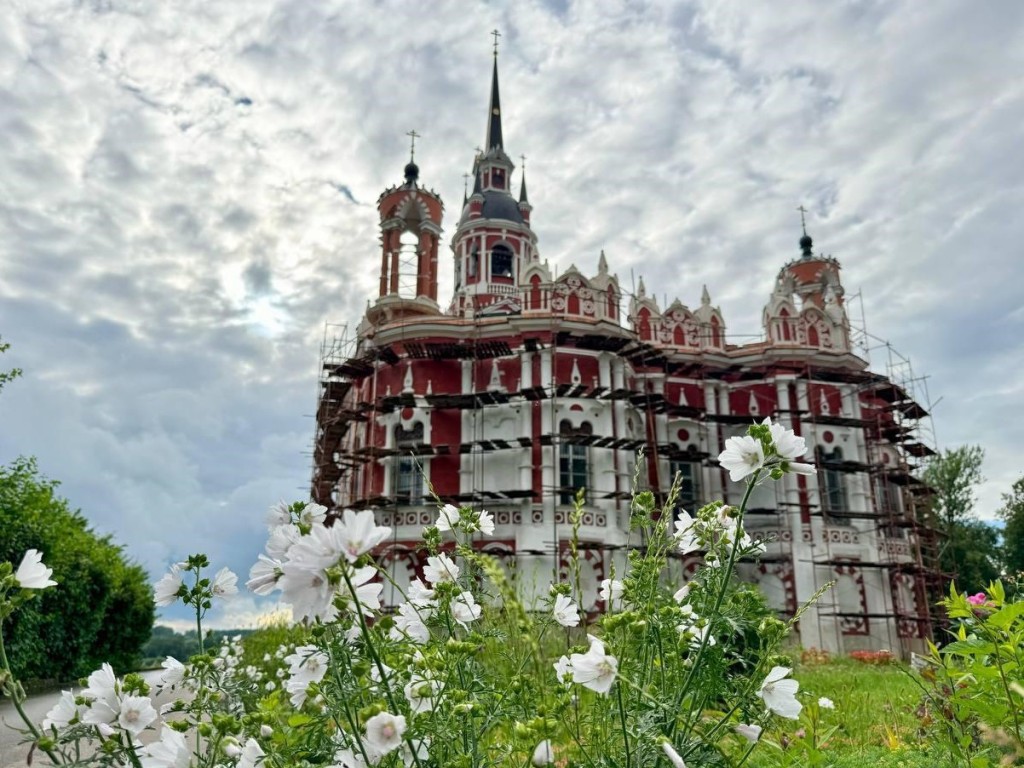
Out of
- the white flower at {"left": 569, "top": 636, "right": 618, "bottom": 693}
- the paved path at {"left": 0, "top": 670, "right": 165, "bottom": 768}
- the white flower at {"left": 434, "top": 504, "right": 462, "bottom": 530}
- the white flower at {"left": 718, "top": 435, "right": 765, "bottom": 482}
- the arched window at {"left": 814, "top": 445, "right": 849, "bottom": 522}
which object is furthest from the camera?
the arched window at {"left": 814, "top": 445, "right": 849, "bottom": 522}

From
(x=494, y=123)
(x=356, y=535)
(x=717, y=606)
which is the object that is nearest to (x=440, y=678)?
(x=356, y=535)

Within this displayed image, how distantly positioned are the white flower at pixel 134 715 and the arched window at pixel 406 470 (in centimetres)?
2027

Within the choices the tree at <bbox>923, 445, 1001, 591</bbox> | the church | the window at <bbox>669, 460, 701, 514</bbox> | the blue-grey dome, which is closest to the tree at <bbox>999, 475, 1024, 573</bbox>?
the tree at <bbox>923, 445, 1001, 591</bbox>

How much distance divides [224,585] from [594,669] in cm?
145

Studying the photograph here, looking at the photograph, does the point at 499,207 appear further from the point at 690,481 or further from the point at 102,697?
the point at 102,697

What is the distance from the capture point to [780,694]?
2.20m

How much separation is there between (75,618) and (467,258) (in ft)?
62.0

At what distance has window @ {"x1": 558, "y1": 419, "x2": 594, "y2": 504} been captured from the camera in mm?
21672

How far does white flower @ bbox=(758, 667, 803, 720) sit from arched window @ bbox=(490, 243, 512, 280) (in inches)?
1132

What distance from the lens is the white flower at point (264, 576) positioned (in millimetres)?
2107

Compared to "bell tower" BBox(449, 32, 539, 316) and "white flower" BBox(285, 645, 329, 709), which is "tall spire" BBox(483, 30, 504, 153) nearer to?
"bell tower" BBox(449, 32, 539, 316)

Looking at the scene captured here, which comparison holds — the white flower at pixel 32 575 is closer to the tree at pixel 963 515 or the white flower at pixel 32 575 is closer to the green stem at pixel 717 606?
the green stem at pixel 717 606

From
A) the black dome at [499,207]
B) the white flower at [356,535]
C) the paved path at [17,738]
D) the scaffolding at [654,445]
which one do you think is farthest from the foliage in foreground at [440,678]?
the black dome at [499,207]

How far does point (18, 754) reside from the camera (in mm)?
7906
